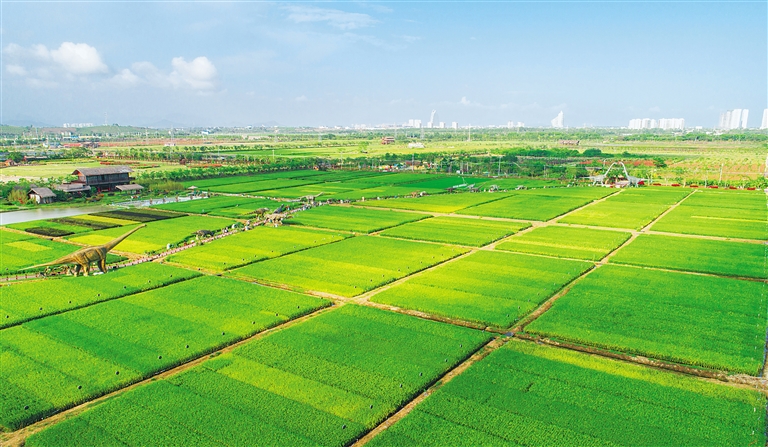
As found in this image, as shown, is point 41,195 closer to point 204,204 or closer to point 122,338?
point 204,204

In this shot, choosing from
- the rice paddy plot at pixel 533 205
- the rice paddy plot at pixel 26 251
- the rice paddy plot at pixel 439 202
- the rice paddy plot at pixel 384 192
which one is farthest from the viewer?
the rice paddy plot at pixel 384 192

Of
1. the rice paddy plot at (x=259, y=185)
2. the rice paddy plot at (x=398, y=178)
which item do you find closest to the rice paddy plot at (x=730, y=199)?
the rice paddy plot at (x=398, y=178)

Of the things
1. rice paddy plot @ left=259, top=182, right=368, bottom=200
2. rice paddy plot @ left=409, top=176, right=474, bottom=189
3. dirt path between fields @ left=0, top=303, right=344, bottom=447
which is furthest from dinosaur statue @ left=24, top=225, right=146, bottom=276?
rice paddy plot @ left=409, top=176, right=474, bottom=189

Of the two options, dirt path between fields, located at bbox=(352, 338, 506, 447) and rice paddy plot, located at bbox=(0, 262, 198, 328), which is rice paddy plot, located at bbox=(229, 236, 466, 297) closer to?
rice paddy plot, located at bbox=(0, 262, 198, 328)

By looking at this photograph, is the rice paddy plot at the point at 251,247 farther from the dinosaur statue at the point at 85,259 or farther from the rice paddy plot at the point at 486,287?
the rice paddy plot at the point at 486,287

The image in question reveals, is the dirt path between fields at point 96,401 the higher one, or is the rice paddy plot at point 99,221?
the rice paddy plot at point 99,221

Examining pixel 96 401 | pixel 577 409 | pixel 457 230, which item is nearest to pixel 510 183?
pixel 457 230
